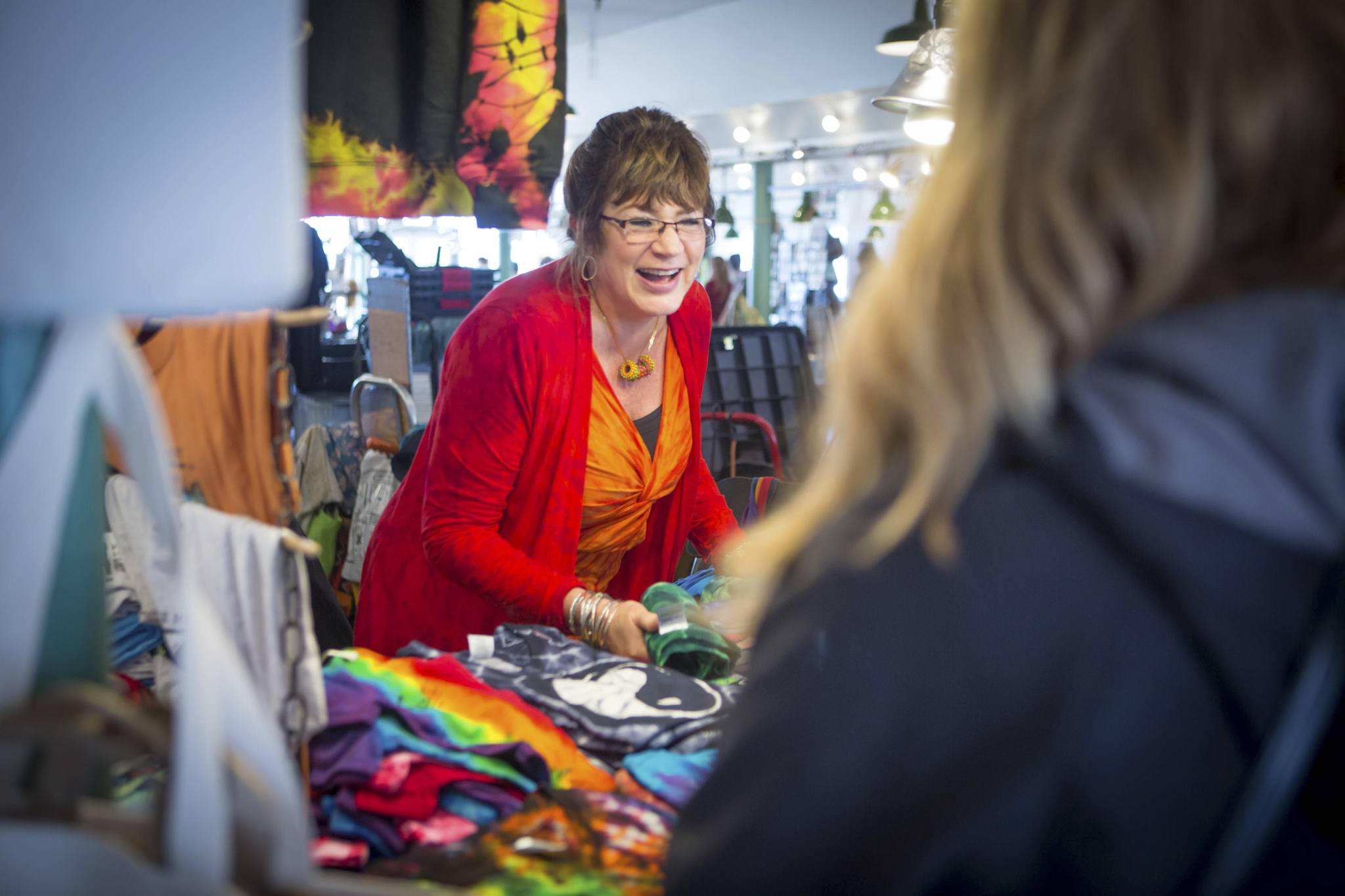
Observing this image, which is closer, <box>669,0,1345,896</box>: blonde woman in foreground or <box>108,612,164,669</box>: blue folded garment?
<box>669,0,1345,896</box>: blonde woman in foreground

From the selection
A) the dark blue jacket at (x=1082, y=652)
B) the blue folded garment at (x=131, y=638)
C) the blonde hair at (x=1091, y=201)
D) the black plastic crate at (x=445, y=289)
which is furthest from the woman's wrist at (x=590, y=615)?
the black plastic crate at (x=445, y=289)

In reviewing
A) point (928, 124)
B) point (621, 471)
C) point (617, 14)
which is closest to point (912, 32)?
point (928, 124)

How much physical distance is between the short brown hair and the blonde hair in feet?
4.62

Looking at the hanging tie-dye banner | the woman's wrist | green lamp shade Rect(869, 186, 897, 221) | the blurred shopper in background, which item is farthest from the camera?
green lamp shade Rect(869, 186, 897, 221)

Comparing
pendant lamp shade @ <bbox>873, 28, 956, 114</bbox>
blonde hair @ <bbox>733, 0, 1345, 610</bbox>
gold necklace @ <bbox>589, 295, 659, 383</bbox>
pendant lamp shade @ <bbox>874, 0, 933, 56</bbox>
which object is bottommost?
gold necklace @ <bbox>589, 295, 659, 383</bbox>

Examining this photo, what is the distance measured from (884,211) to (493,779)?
8.90 metres

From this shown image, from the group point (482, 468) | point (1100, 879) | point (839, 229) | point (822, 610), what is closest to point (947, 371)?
point (822, 610)

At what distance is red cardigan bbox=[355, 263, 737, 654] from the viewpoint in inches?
73.8

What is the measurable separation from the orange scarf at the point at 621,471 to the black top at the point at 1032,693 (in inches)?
55.5

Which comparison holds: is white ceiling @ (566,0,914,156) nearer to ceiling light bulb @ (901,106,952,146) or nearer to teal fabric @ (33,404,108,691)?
ceiling light bulb @ (901,106,952,146)

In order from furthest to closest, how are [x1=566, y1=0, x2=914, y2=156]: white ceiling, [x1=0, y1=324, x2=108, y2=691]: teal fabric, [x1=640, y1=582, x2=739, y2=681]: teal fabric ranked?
[x1=566, y1=0, x2=914, y2=156]: white ceiling
[x1=640, y1=582, x2=739, y2=681]: teal fabric
[x1=0, y1=324, x2=108, y2=691]: teal fabric

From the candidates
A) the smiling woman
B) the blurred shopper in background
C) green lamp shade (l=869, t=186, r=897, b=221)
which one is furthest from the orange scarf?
green lamp shade (l=869, t=186, r=897, b=221)

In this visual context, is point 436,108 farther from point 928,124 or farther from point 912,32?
point 912,32

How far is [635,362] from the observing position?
2223mm
